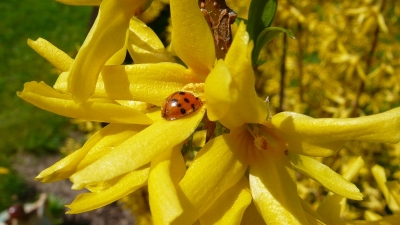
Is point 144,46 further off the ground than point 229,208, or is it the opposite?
point 144,46

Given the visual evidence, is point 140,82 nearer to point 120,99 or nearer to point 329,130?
point 120,99

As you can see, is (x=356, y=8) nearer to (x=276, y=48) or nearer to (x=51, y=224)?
(x=276, y=48)

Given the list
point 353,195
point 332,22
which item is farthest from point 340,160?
point 353,195

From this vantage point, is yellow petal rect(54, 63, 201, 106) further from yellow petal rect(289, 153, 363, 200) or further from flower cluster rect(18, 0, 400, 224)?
yellow petal rect(289, 153, 363, 200)

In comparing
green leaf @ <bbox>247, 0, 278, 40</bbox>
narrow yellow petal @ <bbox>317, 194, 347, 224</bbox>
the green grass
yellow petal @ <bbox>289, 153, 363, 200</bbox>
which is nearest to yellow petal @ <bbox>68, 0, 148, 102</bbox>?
green leaf @ <bbox>247, 0, 278, 40</bbox>

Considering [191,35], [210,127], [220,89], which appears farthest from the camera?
[210,127]

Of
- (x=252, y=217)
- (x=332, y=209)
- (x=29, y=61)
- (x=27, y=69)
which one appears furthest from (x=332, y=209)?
(x=29, y=61)
